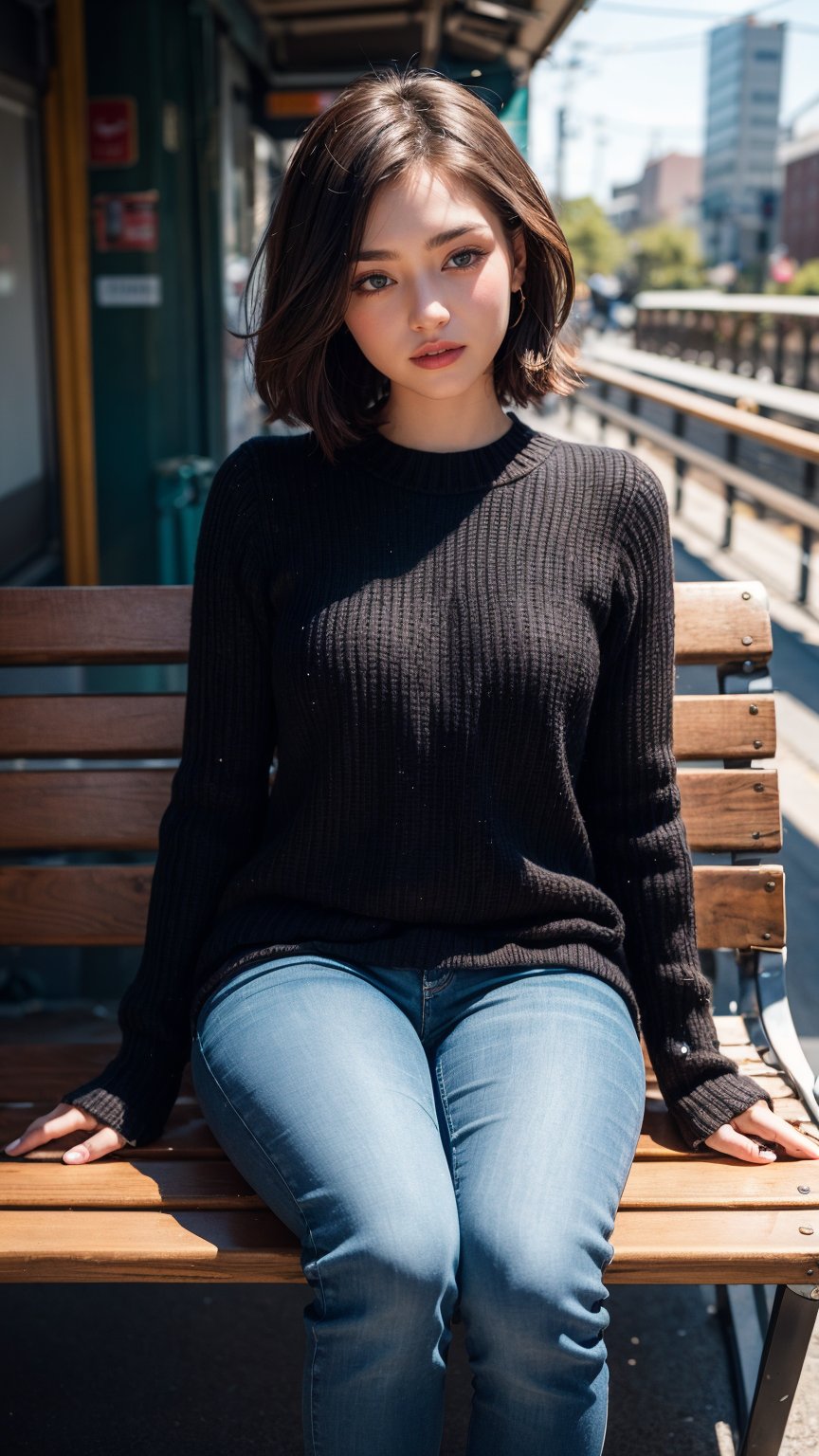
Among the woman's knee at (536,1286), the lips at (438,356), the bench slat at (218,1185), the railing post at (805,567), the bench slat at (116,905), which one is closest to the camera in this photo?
the woman's knee at (536,1286)

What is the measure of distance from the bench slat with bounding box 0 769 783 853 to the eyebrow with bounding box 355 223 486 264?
34.9 inches

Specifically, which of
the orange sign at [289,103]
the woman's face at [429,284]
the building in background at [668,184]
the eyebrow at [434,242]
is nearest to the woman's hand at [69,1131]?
the woman's face at [429,284]

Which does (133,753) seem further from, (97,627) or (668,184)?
(668,184)

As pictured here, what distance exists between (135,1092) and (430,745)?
1.85 ft

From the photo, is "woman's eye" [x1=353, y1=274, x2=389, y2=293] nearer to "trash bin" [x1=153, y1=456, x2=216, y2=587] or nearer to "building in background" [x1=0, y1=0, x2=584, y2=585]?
"building in background" [x1=0, y1=0, x2=584, y2=585]

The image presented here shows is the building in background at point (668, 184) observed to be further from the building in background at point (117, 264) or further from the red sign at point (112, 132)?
the red sign at point (112, 132)

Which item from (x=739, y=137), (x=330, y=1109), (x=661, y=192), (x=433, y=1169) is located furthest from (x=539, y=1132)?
(x=661, y=192)

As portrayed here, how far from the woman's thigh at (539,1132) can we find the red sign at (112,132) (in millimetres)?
3681

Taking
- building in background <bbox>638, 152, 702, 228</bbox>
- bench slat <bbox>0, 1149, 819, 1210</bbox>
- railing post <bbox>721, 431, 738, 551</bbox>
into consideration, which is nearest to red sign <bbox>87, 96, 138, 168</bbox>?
railing post <bbox>721, 431, 738, 551</bbox>

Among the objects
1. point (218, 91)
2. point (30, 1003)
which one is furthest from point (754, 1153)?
point (218, 91)

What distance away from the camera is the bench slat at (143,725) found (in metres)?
2.35

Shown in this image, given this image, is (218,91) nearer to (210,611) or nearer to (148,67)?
(148,67)

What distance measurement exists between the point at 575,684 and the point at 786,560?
5.17 m

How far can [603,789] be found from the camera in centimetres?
198
